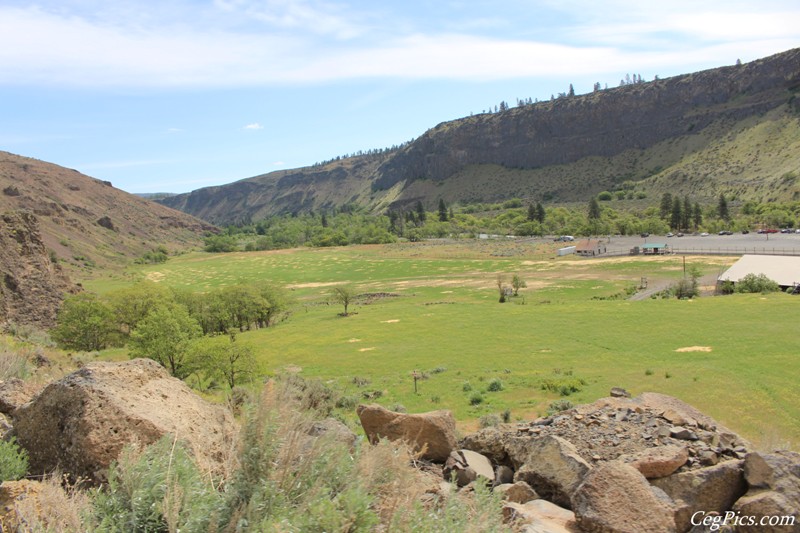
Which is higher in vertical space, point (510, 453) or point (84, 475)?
point (84, 475)

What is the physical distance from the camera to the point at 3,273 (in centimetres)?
4491

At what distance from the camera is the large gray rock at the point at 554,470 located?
7.75 meters

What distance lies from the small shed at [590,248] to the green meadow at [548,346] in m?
20.9

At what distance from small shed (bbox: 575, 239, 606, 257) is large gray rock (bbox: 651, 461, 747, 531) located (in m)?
111

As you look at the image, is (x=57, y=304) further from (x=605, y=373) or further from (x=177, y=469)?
(x=177, y=469)

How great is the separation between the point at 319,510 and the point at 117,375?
4.94m

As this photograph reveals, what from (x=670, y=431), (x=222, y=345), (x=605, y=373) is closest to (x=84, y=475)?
(x=670, y=431)

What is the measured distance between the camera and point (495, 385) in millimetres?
31859

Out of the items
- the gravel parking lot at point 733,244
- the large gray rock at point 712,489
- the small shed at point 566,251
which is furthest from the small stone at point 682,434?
the small shed at point 566,251

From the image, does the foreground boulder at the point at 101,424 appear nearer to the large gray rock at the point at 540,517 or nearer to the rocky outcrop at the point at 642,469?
the large gray rock at the point at 540,517

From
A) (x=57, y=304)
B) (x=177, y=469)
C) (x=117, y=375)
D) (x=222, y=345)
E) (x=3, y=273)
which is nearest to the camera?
(x=177, y=469)

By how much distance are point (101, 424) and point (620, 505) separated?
654 cm

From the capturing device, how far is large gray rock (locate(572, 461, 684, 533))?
642 cm

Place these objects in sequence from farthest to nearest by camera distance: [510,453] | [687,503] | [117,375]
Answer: [510,453] < [117,375] < [687,503]
